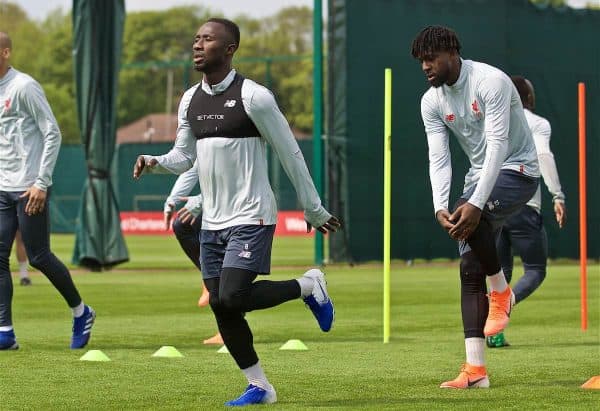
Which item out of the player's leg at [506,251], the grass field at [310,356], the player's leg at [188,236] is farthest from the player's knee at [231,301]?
the player's leg at [506,251]

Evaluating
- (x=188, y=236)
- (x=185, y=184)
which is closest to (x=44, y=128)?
(x=185, y=184)

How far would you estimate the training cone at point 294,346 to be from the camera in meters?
10.1

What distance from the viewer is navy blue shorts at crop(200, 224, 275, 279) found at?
7.00 metres

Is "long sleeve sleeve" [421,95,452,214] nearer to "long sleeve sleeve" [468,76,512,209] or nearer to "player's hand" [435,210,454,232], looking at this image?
"player's hand" [435,210,454,232]

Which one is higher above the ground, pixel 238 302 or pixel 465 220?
pixel 465 220

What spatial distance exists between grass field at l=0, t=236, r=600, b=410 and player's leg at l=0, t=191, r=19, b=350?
22cm

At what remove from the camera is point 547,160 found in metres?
11.2

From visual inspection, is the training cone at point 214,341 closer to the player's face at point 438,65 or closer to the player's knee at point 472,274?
the player's knee at point 472,274

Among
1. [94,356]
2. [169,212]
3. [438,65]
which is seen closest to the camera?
[438,65]

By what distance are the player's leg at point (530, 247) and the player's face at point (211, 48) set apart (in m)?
4.70

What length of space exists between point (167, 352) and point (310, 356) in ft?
3.20

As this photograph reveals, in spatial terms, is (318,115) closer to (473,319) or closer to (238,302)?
(473,319)

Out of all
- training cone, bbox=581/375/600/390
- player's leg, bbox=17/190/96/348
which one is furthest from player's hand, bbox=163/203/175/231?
training cone, bbox=581/375/600/390

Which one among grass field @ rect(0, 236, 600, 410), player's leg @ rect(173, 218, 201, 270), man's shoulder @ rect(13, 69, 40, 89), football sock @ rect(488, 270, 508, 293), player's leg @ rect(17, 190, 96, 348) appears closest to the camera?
grass field @ rect(0, 236, 600, 410)
